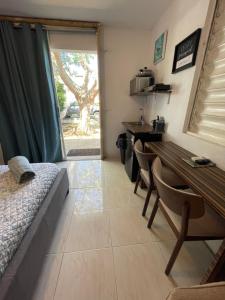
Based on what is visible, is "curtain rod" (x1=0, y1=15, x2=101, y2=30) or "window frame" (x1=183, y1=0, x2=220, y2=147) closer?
"window frame" (x1=183, y1=0, x2=220, y2=147)

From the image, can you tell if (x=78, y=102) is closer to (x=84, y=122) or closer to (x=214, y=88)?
(x=84, y=122)

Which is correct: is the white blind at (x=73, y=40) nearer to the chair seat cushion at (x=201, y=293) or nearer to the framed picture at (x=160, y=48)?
the framed picture at (x=160, y=48)

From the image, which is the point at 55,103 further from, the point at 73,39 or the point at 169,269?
the point at 169,269

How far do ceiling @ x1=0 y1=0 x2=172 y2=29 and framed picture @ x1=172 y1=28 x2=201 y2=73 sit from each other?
0.75 m

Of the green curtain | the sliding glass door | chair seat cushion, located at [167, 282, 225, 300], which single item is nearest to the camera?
chair seat cushion, located at [167, 282, 225, 300]

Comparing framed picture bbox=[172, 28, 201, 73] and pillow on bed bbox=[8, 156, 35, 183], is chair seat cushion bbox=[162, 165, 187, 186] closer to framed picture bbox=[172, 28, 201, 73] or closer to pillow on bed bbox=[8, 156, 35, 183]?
framed picture bbox=[172, 28, 201, 73]

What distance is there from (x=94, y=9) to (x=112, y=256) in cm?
301

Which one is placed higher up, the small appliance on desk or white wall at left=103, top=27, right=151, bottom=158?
white wall at left=103, top=27, right=151, bottom=158

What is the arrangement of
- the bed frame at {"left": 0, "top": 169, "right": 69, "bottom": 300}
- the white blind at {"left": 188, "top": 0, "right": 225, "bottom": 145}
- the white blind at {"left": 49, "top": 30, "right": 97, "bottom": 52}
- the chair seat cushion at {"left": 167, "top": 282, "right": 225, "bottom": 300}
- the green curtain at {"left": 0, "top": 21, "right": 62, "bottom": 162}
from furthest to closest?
the white blind at {"left": 49, "top": 30, "right": 97, "bottom": 52}, the green curtain at {"left": 0, "top": 21, "right": 62, "bottom": 162}, the white blind at {"left": 188, "top": 0, "right": 225, "bottom": 145}, the bed frame at {"left": 0, "top": 169, "right": 69, "bottom": 300}, the chair seat cushion at {"left": 167, "top": 282, "right": 225, "bottom": 300}

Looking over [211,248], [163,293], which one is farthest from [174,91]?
[163,293]

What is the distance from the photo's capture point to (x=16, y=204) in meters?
1.12

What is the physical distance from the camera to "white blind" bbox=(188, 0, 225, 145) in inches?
48.6

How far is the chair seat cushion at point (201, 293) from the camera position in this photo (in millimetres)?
564

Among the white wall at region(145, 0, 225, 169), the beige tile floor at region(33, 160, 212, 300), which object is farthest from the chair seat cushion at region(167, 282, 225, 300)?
the white wall at region(145, 0, 225, 169)
